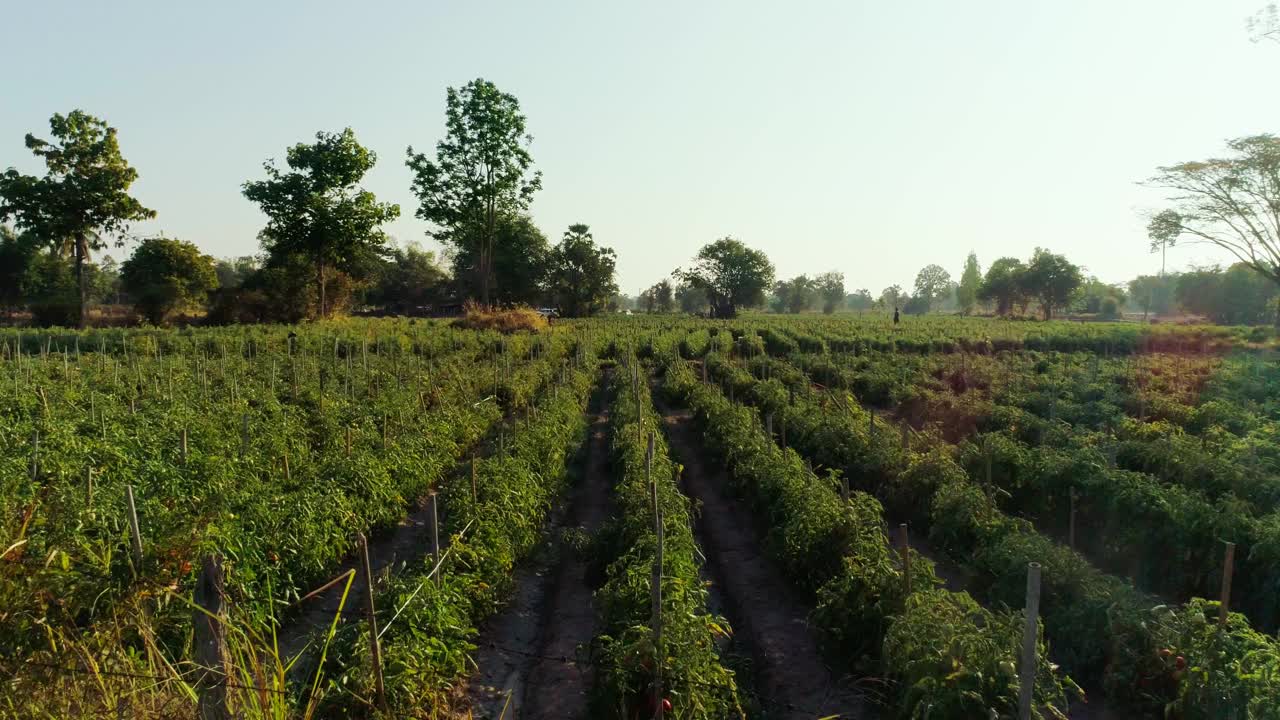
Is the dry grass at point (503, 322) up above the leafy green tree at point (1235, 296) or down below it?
below

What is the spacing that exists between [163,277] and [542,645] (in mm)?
37002

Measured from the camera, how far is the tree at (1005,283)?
69000mm

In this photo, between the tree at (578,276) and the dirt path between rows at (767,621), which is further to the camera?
the tree at (578,276)

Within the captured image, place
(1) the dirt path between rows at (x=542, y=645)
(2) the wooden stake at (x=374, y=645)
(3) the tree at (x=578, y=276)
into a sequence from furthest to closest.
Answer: (3) the tree at (x=578, y=276), (1) the dirt path between rows at (x=542, y=645), (2) the wooden stake at (x=374, y=645)

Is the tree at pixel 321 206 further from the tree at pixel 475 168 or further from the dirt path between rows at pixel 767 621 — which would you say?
the dirt path between rows at pixel 767 621

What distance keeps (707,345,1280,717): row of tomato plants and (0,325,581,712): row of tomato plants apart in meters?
6.01

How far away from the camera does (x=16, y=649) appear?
407cm

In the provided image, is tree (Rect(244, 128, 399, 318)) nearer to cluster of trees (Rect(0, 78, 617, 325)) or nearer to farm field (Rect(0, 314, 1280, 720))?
cluster of trees (Rect(0, 78, 617, 325))

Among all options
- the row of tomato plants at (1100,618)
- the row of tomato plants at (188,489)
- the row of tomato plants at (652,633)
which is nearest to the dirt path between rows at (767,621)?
the row of tomato plants at (652,633)

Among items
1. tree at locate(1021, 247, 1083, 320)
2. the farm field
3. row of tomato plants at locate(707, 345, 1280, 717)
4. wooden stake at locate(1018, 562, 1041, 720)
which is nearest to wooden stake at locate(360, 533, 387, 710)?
the farm field

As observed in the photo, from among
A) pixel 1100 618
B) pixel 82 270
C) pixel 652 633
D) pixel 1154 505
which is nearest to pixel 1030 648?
pixel 652 633

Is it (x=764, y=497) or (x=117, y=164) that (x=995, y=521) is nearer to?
(x=764, y=497)

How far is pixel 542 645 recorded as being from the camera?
21.1 ft

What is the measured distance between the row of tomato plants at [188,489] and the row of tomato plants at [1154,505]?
24.1 feet
